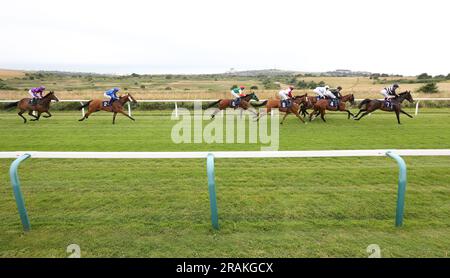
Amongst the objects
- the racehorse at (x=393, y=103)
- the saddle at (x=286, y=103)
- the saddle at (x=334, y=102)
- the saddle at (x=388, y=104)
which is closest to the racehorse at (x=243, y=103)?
the saddle at (x=286, y=103)

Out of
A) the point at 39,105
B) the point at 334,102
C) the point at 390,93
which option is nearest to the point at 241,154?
the point at 334,102

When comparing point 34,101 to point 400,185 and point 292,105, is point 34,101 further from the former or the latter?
point 400,185

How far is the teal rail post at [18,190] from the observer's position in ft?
9.61

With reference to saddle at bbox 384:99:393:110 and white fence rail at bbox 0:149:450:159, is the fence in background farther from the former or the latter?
saddle at bbox 384:99:393:110

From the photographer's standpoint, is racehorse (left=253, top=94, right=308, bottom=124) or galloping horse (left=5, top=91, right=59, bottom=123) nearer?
racehorse (left=253, top=94, right=308, bottom=124)

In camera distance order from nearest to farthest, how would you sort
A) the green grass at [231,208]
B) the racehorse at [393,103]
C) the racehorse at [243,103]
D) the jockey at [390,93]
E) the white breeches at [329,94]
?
the green grass at [231,208]
the racehorse at [393,103]
the jockey at [390,93]
the white breeches at [329,94]
the racehorse at [243,103]

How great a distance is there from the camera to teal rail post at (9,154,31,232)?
293 cm

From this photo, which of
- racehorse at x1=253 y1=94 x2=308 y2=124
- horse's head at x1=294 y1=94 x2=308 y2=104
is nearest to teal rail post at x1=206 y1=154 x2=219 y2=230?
racehorse at x1=253 y1=94 x2=308 y2=124

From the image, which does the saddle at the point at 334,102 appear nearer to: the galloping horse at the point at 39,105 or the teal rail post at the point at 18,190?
the galloping horse at the point at 39,105

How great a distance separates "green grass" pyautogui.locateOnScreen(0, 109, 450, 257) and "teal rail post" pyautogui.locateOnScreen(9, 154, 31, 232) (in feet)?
0.40

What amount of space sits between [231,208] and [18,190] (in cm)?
224

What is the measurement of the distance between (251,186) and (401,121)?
974cm

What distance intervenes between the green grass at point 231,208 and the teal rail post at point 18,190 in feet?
0.40
